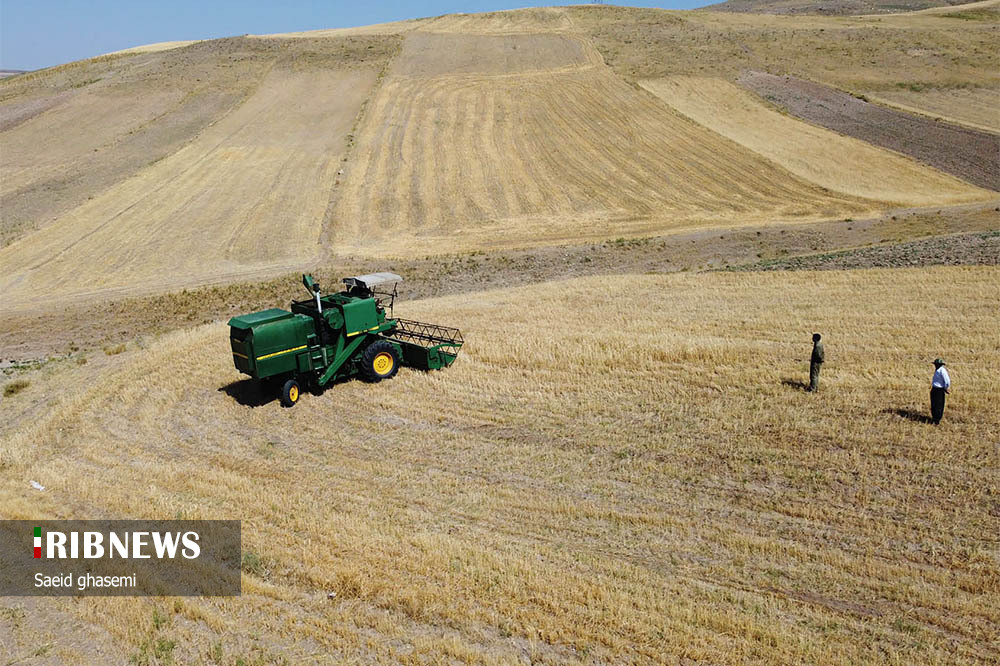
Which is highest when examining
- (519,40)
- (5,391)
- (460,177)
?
(519,40)

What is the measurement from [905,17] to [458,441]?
96.4 m

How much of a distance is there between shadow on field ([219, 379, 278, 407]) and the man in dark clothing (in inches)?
452

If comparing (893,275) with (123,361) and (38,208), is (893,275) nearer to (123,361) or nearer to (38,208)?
Answer: (123,361)

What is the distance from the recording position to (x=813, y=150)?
48.4 m

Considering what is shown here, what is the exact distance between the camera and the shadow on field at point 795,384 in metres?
15.7

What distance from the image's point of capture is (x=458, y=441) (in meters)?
14.8

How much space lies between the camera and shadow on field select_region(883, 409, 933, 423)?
13977 millimetres

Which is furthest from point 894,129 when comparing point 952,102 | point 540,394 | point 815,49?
point 540,394

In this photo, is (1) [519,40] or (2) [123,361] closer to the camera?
(2) [123,361]

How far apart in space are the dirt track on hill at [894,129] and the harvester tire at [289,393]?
134 ft

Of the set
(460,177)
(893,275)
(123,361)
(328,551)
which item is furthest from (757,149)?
(328,551)

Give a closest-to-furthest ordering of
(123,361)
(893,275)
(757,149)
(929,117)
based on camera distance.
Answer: (123,361)
(893,275)
(757,149)
(929,117)

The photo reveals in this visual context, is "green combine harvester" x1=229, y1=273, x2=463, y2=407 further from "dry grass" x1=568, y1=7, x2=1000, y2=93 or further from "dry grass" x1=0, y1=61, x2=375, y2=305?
"dry grass" x1=568, y1=7, x2=1000, y2=93

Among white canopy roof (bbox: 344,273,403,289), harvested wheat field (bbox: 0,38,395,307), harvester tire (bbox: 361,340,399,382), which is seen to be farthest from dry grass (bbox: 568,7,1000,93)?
harvester tire (bbox: 361,340,399,382)
